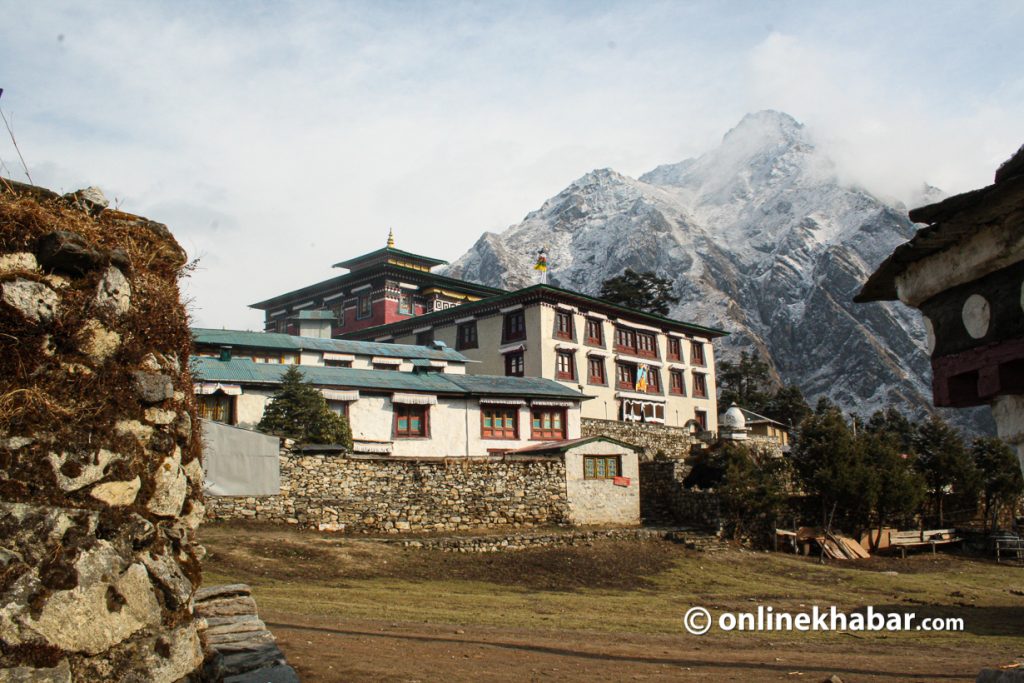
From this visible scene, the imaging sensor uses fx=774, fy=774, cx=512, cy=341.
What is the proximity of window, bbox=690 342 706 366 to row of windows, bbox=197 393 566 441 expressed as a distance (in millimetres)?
25680

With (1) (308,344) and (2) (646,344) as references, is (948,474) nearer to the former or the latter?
(2) (646,344)

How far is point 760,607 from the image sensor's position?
65.7 ft

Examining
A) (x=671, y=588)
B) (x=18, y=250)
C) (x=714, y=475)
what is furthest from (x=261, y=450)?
(x=714, y=475)

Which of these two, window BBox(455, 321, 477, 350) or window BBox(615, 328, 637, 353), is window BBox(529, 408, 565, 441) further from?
window BBox(615, 328, 637, 353)

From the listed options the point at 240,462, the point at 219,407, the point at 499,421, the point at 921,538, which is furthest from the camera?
the point at 499,421

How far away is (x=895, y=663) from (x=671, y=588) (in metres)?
12.1

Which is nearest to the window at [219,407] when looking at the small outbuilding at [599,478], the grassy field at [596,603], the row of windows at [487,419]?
the row of windows at [487,419]

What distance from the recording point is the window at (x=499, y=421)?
126ft

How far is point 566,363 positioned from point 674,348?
45.6ft

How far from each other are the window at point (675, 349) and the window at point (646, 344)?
7.40 feet

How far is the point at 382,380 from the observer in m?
36.9

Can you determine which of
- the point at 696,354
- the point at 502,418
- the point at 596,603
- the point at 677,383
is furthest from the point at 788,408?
the point at 596,603

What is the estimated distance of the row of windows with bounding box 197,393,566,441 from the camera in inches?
1275

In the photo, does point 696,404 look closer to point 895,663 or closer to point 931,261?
point 895,663
